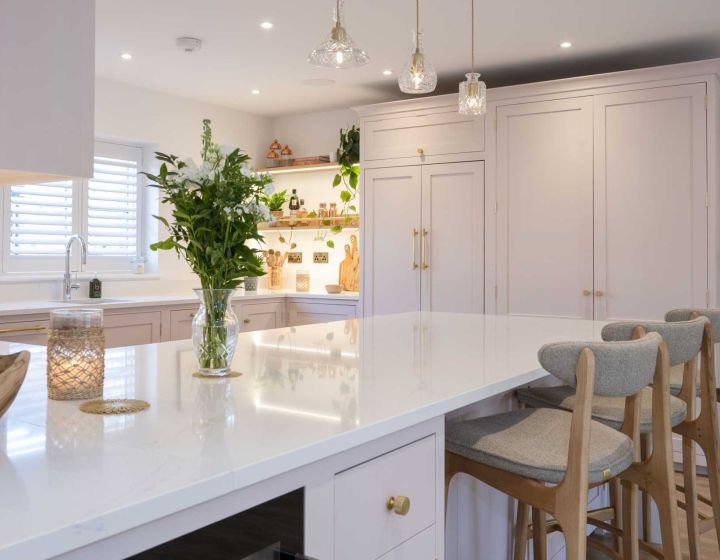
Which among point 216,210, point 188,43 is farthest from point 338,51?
point 188,43

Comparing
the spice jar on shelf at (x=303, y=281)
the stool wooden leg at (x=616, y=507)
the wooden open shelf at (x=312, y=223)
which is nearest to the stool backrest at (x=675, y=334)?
the stool wooden leg at (x=616, y=507)

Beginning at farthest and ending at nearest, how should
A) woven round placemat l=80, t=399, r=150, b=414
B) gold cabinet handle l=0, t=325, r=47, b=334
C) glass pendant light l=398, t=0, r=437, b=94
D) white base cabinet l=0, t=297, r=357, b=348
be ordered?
white base cabinet l=0, t=297, r=357, b=348 < gold cabinet handle l=0, t=325, r=47, b=334 < glass pendant light l=398, t=0, r=437, b=94 < woven round placemat l=80, t=399, r=150, b=414

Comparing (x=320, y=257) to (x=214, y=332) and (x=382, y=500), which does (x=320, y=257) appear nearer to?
(x=214, y=332)

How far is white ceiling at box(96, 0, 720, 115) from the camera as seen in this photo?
3424mm

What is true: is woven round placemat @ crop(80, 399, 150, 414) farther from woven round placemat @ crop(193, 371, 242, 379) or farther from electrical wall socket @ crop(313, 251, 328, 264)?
electrical wall socket @ crop(313, 251, 328, 264)

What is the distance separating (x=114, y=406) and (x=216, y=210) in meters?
0.47

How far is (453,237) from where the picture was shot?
461cm

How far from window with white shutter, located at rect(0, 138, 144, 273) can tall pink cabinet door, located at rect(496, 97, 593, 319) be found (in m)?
2.75

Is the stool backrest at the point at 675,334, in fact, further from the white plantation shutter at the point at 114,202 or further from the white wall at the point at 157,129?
the white plantation shutter at the point at 114,202

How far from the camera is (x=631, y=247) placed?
13.2 feet

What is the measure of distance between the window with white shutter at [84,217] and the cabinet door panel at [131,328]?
2.90 ft

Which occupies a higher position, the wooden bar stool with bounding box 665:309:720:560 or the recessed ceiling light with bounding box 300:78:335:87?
the recessed ceiling light with bounding box 300:78:335:87

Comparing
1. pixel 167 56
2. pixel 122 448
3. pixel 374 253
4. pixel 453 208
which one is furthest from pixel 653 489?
pixel 167 56

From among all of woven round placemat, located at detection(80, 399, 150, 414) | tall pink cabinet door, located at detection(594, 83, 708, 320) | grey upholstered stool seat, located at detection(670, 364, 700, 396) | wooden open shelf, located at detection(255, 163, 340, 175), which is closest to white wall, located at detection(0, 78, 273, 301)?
wooden open shelf, located at detection(255, 163, 340, 175)
